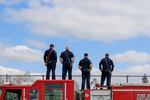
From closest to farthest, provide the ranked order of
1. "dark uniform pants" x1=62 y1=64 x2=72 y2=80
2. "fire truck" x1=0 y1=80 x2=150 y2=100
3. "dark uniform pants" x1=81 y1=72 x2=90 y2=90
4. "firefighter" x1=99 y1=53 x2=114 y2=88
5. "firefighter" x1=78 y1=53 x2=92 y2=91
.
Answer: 1. "fire truck" x1=0 y1=80 x2=150 y2=100
2. "dark uniform pants" x1=62 y1=64 x2=72 y2=80
3. "dark uniform pants" x1=81 y1=72 x2=90 y2=90
4. "firefighter" x1=99 y1=53 x2=114 y2=88
5. "firefighter" x1=78 y1=53 x2=92 y2=91

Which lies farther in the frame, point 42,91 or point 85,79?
point 85,79

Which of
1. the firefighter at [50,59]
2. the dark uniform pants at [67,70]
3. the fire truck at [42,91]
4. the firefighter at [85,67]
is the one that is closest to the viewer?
the fire truck at [42,91]

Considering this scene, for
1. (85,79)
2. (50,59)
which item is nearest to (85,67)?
(85,79)

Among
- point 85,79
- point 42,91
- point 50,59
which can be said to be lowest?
point 42,91

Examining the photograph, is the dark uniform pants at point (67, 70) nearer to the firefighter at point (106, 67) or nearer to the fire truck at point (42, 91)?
the firefighter at point (106, 67)

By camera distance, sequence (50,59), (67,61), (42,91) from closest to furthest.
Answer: (42,91)
(50,59)
(67,61)

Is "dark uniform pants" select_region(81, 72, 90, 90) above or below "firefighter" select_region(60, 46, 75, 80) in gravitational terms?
below

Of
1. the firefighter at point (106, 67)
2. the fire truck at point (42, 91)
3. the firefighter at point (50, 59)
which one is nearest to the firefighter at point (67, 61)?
the firefighter at point (50, 59)

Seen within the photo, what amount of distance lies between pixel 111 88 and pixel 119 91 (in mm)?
362

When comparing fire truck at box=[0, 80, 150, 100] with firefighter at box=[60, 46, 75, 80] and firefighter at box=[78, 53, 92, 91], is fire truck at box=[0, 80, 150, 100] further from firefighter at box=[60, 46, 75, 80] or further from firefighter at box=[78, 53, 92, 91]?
firefighter at box=[78, 53, 92, 91]

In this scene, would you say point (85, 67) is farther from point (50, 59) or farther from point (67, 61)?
point (50, 59)

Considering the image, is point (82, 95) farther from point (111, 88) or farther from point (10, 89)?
point (10, 89)

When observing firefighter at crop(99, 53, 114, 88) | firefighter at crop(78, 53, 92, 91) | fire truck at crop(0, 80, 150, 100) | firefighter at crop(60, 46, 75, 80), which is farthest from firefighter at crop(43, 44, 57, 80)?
fire truck at crop(0, 80, 150, 100)

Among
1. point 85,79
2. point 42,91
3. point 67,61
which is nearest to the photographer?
point 42,91
